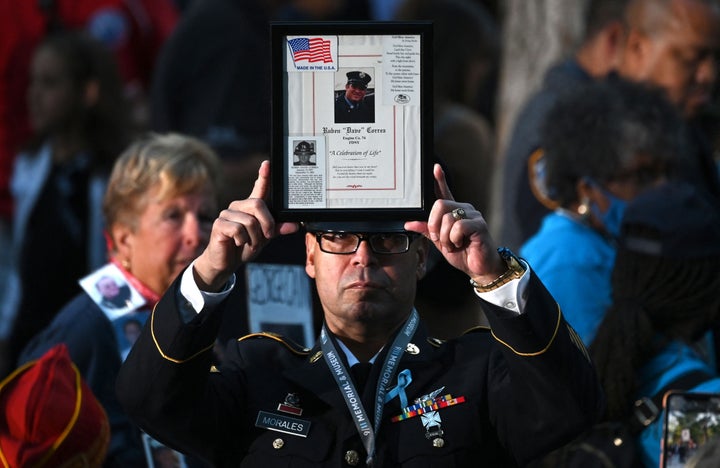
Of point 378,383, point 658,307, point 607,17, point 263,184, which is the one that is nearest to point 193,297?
point 263,184

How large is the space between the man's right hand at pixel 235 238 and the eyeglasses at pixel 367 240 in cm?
17

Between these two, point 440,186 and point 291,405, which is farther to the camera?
point 291,405

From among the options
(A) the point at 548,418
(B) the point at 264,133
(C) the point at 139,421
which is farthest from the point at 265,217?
(B) the point at 264,133

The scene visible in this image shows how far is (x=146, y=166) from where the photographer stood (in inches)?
206

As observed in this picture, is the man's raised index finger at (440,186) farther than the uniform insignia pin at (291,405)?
No

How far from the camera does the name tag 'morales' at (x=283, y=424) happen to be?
387 centimetres

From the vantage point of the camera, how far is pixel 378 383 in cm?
388

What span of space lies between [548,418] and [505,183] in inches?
116

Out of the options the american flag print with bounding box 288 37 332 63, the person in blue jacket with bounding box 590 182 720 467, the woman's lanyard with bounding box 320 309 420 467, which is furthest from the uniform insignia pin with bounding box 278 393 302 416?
the person in blue jacket with bounding box 590 182 720 467

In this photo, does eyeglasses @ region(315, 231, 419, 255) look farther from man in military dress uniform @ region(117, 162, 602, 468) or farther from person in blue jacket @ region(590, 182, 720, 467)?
person in blue jacket @ region(590, 182, 720, 467)

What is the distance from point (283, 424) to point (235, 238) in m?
0.55

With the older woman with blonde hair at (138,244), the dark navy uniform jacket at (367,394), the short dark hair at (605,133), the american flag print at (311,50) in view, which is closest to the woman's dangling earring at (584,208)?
the short dark hair at (605,133)

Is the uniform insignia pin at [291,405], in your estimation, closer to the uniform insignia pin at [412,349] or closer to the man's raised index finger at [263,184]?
the uniform insignia pin at [412,349]

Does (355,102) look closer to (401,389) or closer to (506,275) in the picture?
(506,275)
